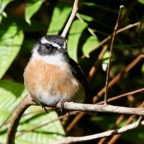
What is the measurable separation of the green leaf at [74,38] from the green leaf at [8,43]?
1.38ft

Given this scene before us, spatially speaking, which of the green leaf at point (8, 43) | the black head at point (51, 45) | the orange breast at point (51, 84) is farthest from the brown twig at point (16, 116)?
the green leaf at point (8, 43)

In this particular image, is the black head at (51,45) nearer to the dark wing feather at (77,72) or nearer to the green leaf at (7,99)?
the dark wing feather at (77,72)

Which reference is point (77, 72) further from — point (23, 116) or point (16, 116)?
point (16, 116)

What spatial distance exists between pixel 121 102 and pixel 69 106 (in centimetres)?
219

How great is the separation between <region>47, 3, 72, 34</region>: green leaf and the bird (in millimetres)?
111

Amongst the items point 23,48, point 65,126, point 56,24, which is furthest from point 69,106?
point 23,48

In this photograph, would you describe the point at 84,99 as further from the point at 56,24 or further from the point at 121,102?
the point at 121,102

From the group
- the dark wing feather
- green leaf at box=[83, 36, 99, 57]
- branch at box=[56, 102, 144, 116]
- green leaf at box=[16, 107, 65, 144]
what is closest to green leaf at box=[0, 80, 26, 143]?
green leaf at box=[16, 107, 65, 144]

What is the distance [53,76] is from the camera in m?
3.61

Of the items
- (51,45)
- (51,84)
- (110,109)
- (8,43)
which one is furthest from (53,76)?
(110,109)

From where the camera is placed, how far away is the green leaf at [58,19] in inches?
147

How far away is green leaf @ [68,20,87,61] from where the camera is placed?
362 centimetres

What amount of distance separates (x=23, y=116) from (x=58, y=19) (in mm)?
835

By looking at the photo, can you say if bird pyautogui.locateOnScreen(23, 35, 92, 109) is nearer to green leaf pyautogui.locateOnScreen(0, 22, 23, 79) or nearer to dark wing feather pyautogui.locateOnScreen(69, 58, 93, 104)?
dark wing feather pyautogui.locateOnScreen(69, 58, 93, 104)
